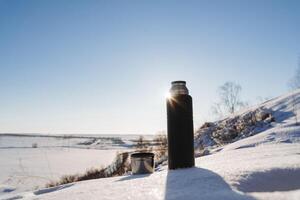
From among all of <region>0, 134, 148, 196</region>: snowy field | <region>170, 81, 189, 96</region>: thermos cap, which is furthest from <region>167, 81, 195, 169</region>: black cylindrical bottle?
<region>0, 134, 148, 196</region>: snowy field

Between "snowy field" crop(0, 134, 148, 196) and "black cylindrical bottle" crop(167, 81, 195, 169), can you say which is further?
"snowy field" crop(0, 134, 148, 196)

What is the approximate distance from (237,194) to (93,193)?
98 centimetres

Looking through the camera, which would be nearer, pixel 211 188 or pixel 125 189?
pixel 211 188

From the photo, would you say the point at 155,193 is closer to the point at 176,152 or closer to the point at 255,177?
the point at 255,177

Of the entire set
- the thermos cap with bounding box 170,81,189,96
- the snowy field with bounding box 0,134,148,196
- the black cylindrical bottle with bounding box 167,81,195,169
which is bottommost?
the snowy field with bounding box 0,134,148,196

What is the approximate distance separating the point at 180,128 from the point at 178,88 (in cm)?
41

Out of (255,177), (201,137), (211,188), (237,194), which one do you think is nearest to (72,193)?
(211,188)

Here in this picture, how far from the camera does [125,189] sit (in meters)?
2.28

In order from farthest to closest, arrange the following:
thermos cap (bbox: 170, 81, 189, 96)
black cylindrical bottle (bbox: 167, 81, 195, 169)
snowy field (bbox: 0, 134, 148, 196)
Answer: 1. snowy field (bbox: 0, 134, 148, 196)
2. thermos cap (bbox: 170, 81, 189, 96)
3. black cylindrical bottle (bbox: 167, 81, 195, 169)

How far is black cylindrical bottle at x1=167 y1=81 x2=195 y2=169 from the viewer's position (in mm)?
3191

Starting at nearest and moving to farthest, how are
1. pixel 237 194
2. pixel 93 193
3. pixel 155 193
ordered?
pixel 237 194 < pixel 155 193 < pixel 93 193

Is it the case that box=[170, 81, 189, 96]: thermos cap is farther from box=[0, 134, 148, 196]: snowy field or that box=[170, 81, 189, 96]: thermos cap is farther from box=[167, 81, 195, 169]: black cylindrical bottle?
box=[0, 134, 148, 196]: snowy field

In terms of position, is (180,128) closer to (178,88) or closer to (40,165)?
(178,88)

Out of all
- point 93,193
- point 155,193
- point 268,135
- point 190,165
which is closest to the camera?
point 155,193
